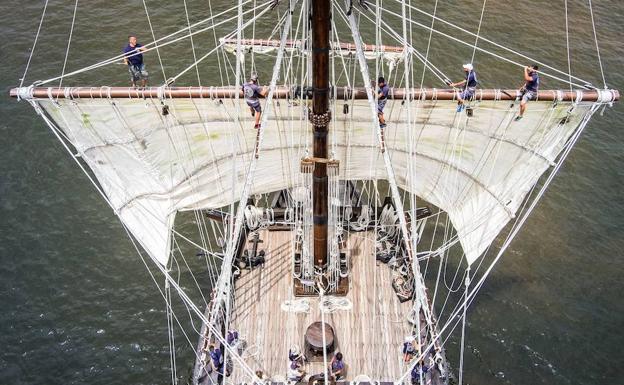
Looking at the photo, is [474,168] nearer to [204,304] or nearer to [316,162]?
[316,162]

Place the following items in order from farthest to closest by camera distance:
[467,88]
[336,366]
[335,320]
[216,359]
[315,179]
A: 1. [335,320]
2. [467,88]
3. [216,359]
4. [315,179]
5. [336,366]

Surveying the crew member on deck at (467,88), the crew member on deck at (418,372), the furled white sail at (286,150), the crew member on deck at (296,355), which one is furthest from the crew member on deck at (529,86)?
the crew member on deck at (296,355)

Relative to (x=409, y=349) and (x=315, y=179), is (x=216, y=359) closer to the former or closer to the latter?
(x=409, y=349)

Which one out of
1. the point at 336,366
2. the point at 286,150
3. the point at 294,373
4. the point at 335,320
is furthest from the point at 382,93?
the point at 294,373

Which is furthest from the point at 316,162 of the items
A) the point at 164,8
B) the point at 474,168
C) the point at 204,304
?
the point at 164,8

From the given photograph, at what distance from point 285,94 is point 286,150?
322cm

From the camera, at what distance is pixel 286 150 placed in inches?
815

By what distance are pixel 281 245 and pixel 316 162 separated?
588cm

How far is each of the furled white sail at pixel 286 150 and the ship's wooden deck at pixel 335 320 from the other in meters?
3.25

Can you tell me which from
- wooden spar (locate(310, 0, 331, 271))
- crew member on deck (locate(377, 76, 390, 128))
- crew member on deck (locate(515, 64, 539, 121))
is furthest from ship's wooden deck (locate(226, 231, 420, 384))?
crew member on deck (locate(515, 64, 539, 121))

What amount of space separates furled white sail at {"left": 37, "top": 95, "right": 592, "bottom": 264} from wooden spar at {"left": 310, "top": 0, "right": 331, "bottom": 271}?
2360 millimetres

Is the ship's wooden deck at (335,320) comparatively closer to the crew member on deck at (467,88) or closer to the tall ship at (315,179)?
the tall ship at (315,179)

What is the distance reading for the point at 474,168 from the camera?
20594 mm

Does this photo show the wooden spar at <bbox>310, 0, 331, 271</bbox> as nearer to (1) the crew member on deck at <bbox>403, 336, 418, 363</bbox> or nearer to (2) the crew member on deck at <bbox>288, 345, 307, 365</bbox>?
(2) the crew member on deck at <bbox>288, 345, 307, 365</bbox>
